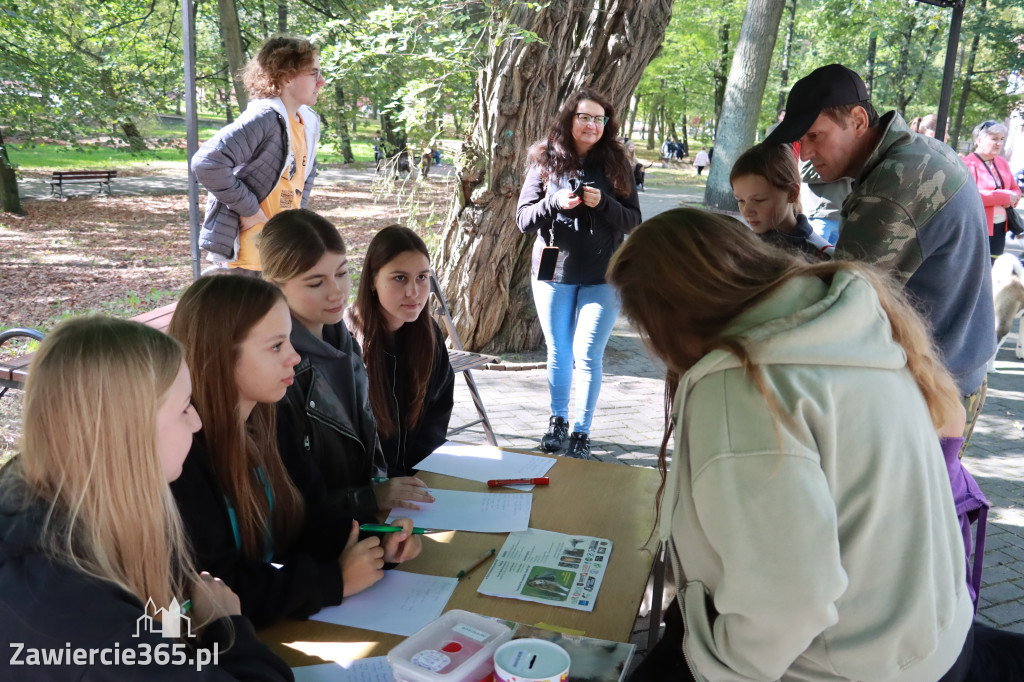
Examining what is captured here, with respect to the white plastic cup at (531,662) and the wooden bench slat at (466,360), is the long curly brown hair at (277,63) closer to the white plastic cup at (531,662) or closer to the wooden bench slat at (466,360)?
the wooden bench slat at (466,360)

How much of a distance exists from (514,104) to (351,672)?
4.29m

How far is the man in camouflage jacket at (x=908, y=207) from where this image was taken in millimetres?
2021

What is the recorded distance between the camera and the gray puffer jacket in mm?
3322

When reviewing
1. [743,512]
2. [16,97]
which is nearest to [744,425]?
[743,512]

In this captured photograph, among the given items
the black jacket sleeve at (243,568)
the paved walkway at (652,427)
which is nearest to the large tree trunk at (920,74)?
the paved walkway at (652,427)

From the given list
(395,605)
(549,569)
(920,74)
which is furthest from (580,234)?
(920,74)

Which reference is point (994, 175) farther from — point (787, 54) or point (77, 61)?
point (787, 54)

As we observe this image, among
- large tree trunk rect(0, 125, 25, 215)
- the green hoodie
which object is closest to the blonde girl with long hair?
the green hoodie

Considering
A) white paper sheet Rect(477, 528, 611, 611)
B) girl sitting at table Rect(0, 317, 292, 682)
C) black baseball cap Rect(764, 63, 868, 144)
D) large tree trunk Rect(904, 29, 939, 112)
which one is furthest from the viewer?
large tree trunk Rect(904, 29, 939, 112)

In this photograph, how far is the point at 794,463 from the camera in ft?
3.72

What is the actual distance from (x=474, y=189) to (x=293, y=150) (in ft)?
6.13

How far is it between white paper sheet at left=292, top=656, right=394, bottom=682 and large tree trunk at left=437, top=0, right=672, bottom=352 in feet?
13.8

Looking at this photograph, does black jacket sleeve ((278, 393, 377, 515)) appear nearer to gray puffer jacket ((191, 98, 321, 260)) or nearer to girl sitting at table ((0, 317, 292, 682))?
girl sitting at table ((0, 317, 292, 682))

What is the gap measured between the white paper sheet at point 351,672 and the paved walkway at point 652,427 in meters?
1.41
